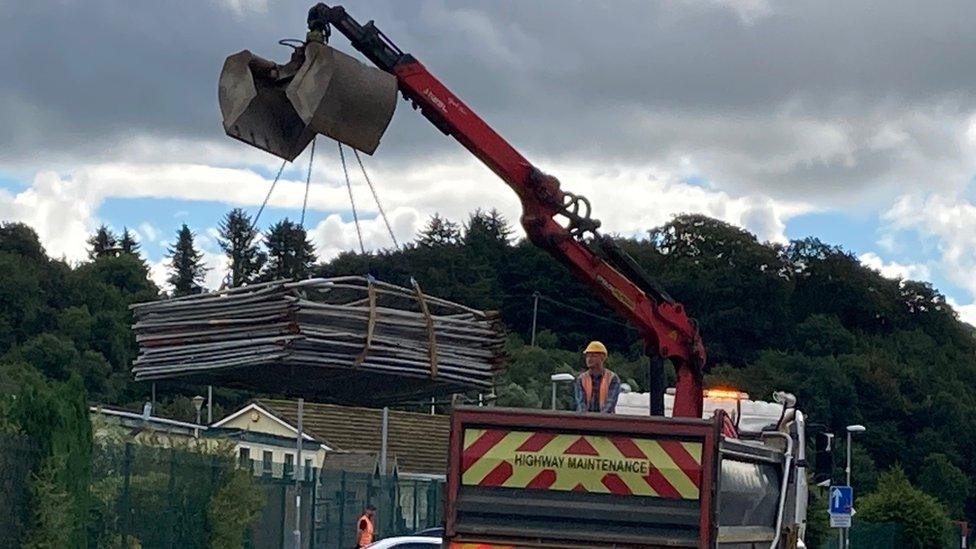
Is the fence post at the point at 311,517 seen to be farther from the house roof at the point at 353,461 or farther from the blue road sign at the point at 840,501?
the house roof at the point at 353,461

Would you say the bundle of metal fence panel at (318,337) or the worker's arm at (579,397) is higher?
the bundle of metal fence panel at (318,337)

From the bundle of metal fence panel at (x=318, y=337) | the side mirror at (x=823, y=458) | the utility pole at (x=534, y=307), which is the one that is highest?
the utility pole at (x=534, y=307)

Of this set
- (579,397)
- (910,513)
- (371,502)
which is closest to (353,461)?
(371,502)

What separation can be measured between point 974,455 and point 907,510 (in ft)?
114

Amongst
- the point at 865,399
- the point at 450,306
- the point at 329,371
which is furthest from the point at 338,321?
the point at 865,399

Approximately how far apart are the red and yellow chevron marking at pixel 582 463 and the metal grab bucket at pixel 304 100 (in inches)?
106

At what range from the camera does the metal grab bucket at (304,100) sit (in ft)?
42.9

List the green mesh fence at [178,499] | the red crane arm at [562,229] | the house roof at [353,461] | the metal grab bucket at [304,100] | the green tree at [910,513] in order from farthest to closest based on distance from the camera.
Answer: the green tree at [910,513] → the house roof at [353,461] → the green mesh fence at [178,499] → the red crane arm at [562,229] → the metal grab bucket at [304,100]

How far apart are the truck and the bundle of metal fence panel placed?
1206 millimetres

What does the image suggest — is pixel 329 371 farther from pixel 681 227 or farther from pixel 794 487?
pixel 681 227

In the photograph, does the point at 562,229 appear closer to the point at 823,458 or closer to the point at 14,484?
the point at 823,458

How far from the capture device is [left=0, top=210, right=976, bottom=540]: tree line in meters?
73.2

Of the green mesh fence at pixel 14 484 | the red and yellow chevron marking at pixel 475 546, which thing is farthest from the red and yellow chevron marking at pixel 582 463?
the green mesh fence at pixel 14 484

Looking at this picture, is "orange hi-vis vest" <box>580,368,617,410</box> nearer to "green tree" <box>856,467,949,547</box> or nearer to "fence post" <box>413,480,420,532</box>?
"fence post" <box>413,480,420,532</box>
